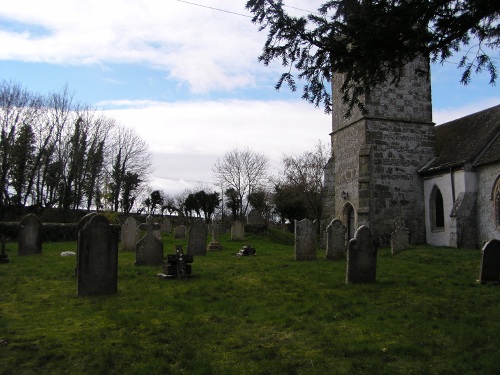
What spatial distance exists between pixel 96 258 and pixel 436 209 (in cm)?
1610

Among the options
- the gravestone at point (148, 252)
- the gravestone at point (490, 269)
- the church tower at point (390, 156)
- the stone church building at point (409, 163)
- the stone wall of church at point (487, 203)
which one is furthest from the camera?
the church tower at point (390, 156)

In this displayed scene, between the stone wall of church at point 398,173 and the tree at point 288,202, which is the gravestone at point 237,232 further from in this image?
the tree at point 288,202

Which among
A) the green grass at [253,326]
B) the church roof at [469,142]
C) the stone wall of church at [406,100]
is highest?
A: the stone wall of church at [406,100]

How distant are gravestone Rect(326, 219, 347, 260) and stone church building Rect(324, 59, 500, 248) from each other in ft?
17.8

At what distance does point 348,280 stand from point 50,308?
18.7 ft

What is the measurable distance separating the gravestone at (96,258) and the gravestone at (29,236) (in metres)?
8.95

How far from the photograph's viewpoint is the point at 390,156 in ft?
64.6

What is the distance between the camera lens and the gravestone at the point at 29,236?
50.3ft

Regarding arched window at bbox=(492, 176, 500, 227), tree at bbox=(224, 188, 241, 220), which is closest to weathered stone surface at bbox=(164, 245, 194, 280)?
arched window at bbox=(492, 176, 500, 227)

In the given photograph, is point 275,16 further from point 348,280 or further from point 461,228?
point 461,228

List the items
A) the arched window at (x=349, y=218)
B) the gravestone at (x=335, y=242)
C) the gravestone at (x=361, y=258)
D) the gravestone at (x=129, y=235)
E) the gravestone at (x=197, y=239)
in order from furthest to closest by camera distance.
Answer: the arched window at (x=349, y=218) < the gravestone at (x=129, y=235) < the gravestone at (x=197, y=239) < the gravestone at (x=335, y=242) < the gravestone at (x=361, y=258)

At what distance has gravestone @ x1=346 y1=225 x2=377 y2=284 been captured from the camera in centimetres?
905

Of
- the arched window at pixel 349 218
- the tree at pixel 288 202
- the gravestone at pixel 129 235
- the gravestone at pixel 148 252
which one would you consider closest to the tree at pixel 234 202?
the tree at pixel 288 202

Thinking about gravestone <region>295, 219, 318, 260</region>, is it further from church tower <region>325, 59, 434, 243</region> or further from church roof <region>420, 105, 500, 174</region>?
church roof <region>420, 105, 500, 174</region>
